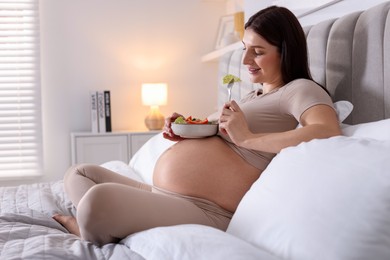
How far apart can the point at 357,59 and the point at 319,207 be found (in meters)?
0.80

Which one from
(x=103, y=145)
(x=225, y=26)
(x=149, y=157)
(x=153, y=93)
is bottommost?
(x=103, y=145)

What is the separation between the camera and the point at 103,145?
414 cm

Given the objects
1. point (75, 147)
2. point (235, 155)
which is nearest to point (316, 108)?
point (235, 155)

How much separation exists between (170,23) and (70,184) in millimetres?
2729

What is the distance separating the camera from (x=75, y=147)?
413 centimetres

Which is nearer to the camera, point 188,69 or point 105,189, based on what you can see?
point 105,189

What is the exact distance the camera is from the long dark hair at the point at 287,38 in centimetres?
188

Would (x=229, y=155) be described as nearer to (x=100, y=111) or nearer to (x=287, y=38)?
(x=287, y=38)

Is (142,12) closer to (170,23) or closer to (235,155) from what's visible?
(170,23)

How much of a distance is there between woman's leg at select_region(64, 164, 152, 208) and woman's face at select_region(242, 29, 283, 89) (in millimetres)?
534

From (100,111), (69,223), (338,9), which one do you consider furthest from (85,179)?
(100,111)

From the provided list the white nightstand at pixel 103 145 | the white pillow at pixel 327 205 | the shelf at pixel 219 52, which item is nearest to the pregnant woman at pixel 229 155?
the white pillow at pixel 327 205

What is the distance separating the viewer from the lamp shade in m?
4.28

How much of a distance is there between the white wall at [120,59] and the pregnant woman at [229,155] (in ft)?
7.80
